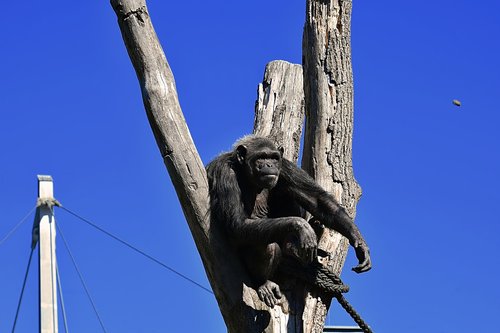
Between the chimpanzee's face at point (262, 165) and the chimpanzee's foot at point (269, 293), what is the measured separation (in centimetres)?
116

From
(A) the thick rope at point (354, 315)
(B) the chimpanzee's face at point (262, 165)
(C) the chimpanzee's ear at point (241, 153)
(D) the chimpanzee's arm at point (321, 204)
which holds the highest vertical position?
(C) the chimpanzee's ear at point (241, 153)

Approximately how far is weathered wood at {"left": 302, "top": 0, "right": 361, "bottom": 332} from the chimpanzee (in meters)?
0.16

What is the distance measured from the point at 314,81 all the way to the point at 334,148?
66 centimetres

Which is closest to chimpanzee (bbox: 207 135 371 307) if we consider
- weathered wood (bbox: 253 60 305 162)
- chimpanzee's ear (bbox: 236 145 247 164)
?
chimpanzee's ear (bbox: 236 145 247 164)

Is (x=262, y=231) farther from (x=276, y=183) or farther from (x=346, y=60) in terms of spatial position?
(x=346, y=60)

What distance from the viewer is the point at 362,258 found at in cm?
934

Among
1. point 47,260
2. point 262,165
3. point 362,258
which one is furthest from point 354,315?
point 47,260

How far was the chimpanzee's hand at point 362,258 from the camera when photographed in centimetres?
924

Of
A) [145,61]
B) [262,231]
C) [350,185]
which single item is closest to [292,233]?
[262,231]

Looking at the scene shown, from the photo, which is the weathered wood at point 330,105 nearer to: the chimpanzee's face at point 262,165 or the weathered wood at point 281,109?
the chimpanzee's face at point 262,165

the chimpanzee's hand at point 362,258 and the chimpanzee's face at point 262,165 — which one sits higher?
the chimpanzee's face at point 262,165

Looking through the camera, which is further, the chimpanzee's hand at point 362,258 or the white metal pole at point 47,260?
the white metal pole at point 47,260

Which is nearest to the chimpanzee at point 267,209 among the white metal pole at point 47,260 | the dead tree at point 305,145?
the dead tree at point 305,145

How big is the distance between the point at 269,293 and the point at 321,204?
106cm
